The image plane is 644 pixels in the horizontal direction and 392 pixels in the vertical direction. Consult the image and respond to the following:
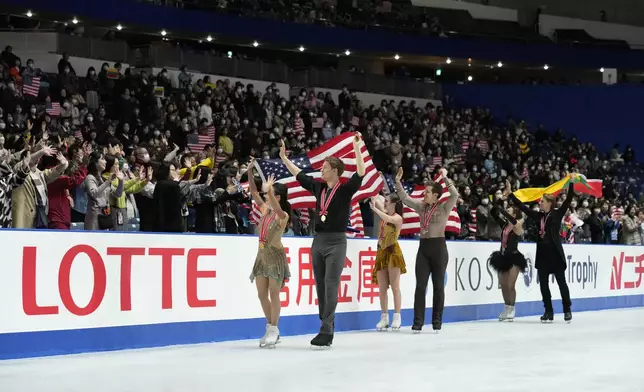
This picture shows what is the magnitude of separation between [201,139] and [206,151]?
740 centimetres

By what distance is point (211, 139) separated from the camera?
2673 cm

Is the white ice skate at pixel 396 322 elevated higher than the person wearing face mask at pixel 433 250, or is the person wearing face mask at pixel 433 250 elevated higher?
the person wearing face mask at pixel 433 250

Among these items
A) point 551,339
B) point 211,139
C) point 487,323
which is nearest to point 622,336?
point 551,339

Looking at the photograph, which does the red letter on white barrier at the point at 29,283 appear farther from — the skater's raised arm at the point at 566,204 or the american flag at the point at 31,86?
the american flag at the point at 31,86

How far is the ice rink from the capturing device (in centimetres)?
822

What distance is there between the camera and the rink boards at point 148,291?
33.7ft

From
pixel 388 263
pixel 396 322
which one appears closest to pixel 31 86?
pixel 388 263

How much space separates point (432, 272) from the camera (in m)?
14.6

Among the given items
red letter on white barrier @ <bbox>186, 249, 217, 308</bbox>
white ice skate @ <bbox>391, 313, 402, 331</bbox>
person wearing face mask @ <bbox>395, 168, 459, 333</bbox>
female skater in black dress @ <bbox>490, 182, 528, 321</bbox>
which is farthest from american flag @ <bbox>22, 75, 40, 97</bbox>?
red letter on white barrier @ <bbox>186, 249, 217, 308</bbox>

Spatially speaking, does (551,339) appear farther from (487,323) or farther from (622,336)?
(487,323)

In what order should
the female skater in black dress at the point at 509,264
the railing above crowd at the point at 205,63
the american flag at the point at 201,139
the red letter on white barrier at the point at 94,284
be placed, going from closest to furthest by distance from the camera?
the red letter on white barrier at the point at 94,284 → the female skater in black dress at the point at 509,264 → the american flag at the point at 201,139 → the railing above crowd at the point at 205,63

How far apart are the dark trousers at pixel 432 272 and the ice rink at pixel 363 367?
2.35ft

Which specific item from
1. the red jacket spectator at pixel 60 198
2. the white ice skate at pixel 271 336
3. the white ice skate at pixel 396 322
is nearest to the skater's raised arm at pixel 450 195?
the white ice skate at pixel 396 322

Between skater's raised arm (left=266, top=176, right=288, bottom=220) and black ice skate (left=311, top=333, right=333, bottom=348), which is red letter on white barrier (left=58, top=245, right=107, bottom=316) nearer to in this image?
skater's raised arm (left=266, top=176, right=288, bottom=220)
